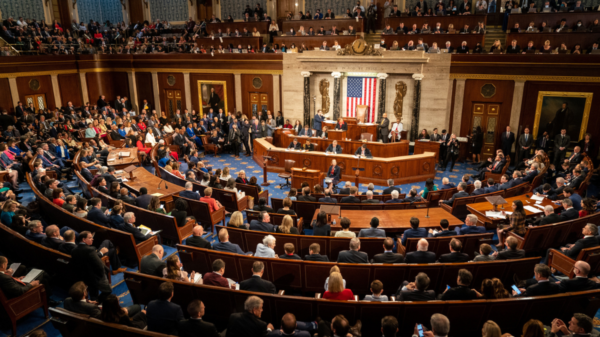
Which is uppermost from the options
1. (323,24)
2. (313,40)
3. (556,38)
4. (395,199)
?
(323,24)

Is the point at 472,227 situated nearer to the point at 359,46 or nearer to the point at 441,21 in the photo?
the point at 359,46

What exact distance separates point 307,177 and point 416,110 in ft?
21.8

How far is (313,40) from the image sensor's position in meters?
17.6

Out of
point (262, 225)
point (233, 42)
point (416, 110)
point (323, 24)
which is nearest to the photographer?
point (262, 225)

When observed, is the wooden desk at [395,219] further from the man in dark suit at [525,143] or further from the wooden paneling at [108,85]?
the wooden paneling at [108,85]

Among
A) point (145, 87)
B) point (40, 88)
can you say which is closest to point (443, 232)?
point (145, 87)

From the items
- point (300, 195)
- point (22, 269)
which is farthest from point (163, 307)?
point (300, 195)

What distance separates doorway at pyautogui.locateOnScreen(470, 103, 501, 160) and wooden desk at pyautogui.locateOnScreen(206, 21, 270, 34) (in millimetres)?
10708

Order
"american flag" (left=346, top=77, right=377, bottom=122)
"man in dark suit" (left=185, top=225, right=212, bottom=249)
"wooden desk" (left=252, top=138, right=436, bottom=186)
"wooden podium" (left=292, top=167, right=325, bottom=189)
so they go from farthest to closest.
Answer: "american flag" (left=346, top=77, right=377, bottom=122)
"wooden desk" (left=252, top=138, right=436, bottom=186)
"wooden podium" (left=292, top=167, right=325, bottom=189)
"man in dark suit" (left=185, top=225, right=212, bottom=249)

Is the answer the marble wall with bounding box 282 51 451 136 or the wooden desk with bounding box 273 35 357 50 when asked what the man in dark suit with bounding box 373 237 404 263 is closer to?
the marble wall with bounding box 282 51 451 136

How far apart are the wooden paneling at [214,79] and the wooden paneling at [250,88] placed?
0.36 metres

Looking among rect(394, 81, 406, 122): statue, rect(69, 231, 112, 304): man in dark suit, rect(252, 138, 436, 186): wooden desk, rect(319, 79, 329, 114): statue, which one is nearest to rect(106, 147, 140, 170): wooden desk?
rect(252, 138, 436, 186): wooden desk

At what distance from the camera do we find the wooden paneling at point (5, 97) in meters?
16.3

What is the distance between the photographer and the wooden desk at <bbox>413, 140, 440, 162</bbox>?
13.6m
